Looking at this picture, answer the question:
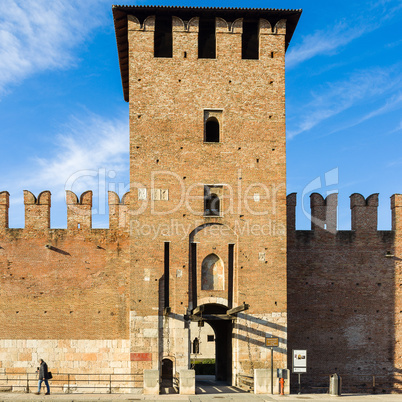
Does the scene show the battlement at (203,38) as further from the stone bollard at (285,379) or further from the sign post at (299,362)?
the stone bollard at (285,379)

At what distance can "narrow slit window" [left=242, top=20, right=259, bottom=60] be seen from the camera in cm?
2156

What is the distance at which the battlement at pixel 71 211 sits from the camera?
21531 mm

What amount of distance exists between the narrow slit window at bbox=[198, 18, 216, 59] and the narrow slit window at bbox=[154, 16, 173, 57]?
1.16 meters

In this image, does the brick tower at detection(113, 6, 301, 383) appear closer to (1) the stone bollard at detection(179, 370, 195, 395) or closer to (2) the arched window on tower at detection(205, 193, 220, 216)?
(2) the arched window on tower at detection(205, 193, 220, 216)

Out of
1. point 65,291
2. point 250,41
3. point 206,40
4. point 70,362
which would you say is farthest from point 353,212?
point 70,362

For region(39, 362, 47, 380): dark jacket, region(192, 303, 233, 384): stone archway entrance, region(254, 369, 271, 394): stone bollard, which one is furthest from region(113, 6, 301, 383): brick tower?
region(39, 362, 47, 380): dark jacket

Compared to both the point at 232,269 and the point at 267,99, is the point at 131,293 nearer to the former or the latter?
the point at 232,269

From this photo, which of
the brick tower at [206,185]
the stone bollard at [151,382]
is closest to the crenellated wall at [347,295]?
the brick tower at [206,185]

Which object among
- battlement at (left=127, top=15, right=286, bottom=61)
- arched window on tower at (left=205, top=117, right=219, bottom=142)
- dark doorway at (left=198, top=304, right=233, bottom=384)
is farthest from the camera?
arched window on tower at (left=205, top=117, right=219, bottom=142)

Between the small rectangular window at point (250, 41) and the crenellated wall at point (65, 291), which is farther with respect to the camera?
the small rectangular window at point (250, 41)

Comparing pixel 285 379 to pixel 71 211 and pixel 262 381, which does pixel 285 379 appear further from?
pixel 71 211

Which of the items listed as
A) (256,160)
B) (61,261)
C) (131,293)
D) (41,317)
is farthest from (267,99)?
(41,317)

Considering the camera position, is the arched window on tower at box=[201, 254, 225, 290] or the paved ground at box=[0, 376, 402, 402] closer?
the paved ground at box=[0, 376, 402, 402]

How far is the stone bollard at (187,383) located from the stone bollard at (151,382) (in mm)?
821
